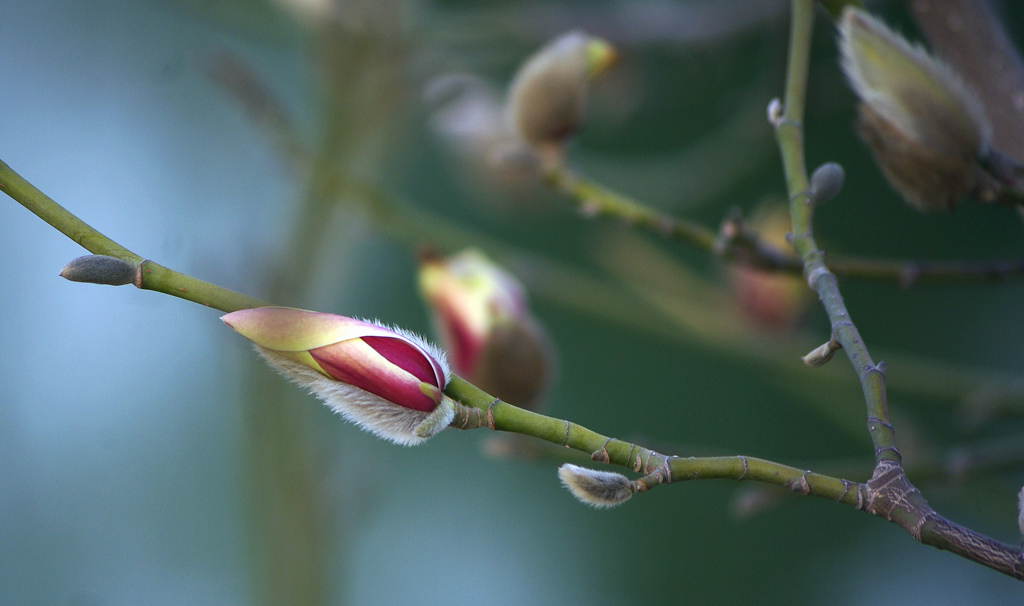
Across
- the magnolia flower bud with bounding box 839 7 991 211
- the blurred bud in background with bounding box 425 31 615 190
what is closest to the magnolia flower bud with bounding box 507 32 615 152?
the blurred bud in background with bounding box 425 31 615 190

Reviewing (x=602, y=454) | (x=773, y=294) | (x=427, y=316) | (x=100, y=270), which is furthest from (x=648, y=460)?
(x=427, y=316)

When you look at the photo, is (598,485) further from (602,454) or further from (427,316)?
(427,316)

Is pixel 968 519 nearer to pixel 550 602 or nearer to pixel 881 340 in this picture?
pixel 881 340

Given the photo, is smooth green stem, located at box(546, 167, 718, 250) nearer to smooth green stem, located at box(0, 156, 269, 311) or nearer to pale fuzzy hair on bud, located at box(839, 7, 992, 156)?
pale fuzzy hair on bud, located at box(839, 7, 992, 156)

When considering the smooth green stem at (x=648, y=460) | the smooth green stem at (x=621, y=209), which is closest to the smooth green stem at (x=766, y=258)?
the smooth green stem at (x=621, y=209)

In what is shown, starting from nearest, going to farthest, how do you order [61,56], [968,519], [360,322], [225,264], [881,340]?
[360,322], [225,264], [61,56], [968,519], [881,340]

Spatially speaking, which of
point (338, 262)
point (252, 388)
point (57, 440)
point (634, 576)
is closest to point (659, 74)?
point (338, 262)

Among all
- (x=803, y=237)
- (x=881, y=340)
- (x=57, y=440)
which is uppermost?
(x=881, y=340)
